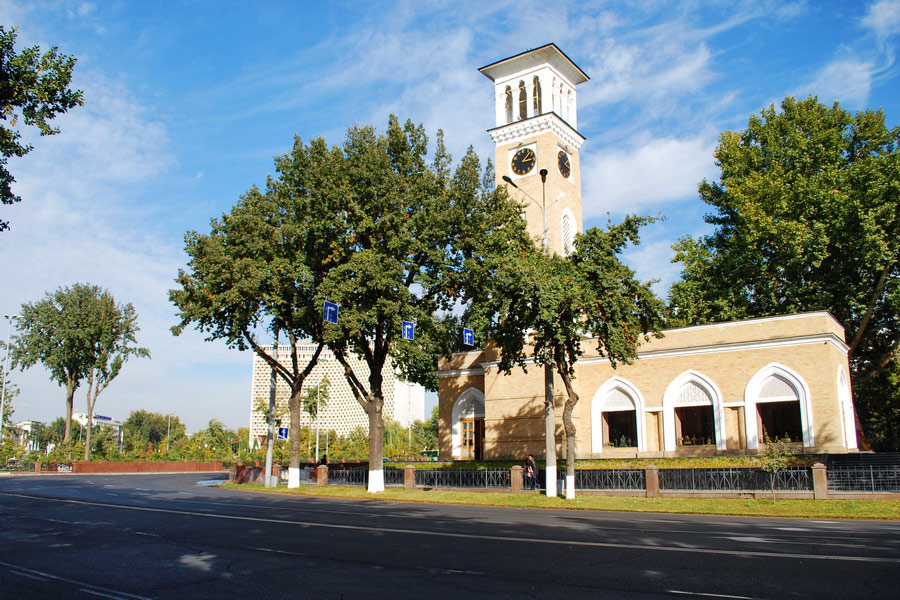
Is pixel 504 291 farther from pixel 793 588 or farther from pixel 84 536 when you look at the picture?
pixel 793 588

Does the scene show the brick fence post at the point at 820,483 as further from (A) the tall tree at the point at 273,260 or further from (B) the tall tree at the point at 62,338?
(B) the tall tree at the point at 62,338

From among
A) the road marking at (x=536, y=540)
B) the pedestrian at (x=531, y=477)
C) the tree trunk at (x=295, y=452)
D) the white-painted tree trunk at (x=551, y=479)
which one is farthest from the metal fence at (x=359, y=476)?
the road marking at (x=536, y=540)

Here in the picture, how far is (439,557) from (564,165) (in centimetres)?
3278

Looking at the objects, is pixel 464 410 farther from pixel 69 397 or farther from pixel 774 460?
pixel 69 397

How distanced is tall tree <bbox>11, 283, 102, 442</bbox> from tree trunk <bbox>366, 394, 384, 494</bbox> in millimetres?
40303

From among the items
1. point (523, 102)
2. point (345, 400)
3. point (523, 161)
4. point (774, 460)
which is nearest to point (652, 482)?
point (774, 460)

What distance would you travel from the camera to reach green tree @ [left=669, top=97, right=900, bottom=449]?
33625 mm

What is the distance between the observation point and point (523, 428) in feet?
114

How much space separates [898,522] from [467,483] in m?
17.0

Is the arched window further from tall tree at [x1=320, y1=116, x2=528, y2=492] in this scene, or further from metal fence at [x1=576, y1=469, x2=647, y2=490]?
metal fence at [x1=576, y1=469, x2=647, y2=490]

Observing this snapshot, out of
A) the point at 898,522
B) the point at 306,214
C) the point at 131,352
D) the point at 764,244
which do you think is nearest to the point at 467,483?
the point at 306,214

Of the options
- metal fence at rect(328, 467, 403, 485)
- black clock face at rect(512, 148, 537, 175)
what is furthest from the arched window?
metal fence at rect(328, 467, 403, 485)

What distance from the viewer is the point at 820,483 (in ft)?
71.7

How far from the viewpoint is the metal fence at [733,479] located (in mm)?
23312
